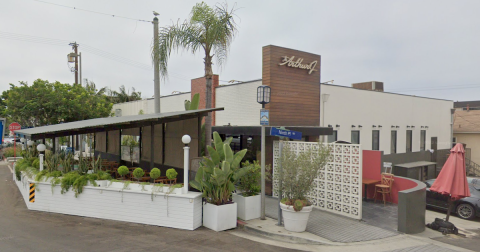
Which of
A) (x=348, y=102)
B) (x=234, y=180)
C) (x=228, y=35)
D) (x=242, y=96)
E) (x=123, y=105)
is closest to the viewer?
(x=234, y=180)

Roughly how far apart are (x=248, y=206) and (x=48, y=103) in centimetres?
1689

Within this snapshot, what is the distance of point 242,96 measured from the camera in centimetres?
1418

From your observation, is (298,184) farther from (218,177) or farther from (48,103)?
(48,103)

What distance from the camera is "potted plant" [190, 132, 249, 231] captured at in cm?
809

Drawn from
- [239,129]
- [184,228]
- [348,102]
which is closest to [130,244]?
[184,228]

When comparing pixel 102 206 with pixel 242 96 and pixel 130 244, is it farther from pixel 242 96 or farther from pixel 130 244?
pixel 242 96

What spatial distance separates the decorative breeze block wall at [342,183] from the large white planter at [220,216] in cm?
235

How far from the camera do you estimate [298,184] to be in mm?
7816

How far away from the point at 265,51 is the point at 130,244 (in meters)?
8.63

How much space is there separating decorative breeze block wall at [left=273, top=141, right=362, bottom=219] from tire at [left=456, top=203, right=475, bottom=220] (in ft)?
17.8

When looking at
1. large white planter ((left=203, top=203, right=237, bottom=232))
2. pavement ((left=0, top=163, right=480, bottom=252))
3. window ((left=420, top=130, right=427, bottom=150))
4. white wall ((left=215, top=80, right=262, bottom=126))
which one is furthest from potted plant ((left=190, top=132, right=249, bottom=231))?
window ((left=420, top=130, right=427, bottom=150))

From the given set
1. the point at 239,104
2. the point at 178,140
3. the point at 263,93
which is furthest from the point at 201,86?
the point at 263,93

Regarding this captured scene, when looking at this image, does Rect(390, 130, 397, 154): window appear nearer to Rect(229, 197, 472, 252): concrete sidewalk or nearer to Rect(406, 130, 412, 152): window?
Rect(406, 130, 412, 152): window

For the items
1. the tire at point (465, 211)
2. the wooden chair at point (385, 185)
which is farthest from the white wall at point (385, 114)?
the tire at point (465, 211)
